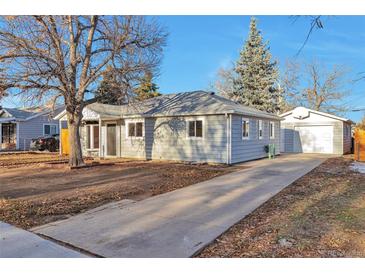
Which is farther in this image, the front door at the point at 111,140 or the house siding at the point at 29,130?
the house siding at the point at 29,130

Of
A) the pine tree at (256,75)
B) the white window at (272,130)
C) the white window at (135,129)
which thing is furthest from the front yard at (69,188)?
the pine tree at (256,75)

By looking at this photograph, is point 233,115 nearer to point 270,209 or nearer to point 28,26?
point 270,209

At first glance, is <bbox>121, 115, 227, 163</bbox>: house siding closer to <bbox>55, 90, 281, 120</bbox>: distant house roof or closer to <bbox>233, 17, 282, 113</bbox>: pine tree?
<bbox>55, 90, 281, 120</bbox>: distant house roof

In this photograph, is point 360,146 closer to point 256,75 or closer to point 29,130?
point 256,75

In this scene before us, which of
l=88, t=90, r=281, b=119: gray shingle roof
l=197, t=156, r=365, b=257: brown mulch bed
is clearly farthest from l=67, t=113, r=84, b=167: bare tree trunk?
l=197, t=156, r=365, b=257: brown mulch bed

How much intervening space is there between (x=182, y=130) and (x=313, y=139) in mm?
12617

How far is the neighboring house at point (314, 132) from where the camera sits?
833 inches

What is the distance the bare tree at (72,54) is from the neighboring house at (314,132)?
1282 centimetres

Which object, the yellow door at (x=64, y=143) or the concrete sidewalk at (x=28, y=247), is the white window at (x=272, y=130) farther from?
the concrete sidewalk at (x=28, y=247)

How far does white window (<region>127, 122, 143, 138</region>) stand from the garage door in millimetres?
13111

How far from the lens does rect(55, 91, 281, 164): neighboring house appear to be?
1357 centimetres

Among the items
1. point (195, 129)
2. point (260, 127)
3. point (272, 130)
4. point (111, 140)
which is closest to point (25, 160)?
point (111, 140)

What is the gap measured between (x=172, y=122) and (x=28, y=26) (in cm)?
753
